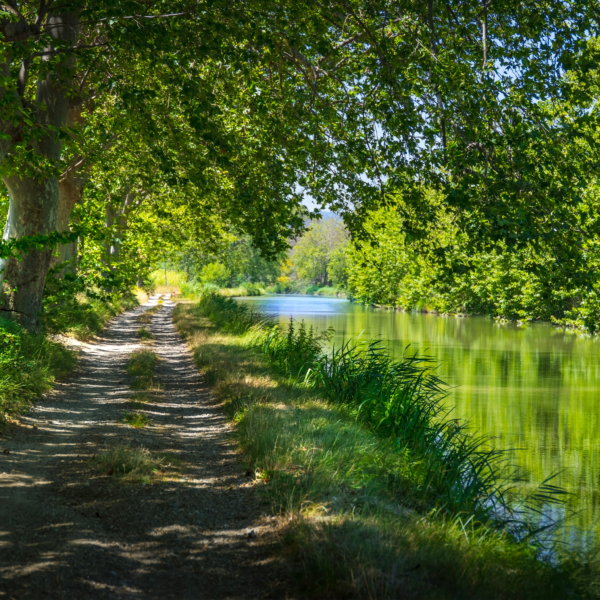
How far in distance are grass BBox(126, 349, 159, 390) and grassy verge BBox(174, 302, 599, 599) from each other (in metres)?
1.64

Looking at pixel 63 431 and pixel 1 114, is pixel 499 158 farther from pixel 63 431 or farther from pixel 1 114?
pixel 1 114

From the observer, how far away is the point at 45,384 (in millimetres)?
9977

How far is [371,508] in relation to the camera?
505cm

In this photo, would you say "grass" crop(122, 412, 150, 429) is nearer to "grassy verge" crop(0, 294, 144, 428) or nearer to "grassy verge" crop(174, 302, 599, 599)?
"grassy verge" crop(174, 302, 599, 599)

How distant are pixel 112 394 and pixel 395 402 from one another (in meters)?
4.47

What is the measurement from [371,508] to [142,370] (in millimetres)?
8240

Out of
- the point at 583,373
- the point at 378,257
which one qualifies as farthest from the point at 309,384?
the point at 378,257

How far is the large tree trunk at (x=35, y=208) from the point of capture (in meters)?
11.5

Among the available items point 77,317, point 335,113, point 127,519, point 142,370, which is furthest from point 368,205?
point 77,317

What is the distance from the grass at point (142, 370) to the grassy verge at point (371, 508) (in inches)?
64.5

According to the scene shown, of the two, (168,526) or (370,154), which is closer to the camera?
(168,526)

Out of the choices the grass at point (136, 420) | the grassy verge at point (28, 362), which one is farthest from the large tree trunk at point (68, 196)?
the grass at point (136, 420)

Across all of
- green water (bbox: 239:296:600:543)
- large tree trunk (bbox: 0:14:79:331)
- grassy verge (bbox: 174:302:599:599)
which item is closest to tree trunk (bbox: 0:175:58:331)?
large tree trunk (bbox: 0:14:79:331)

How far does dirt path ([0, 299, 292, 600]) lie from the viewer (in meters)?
3.99
